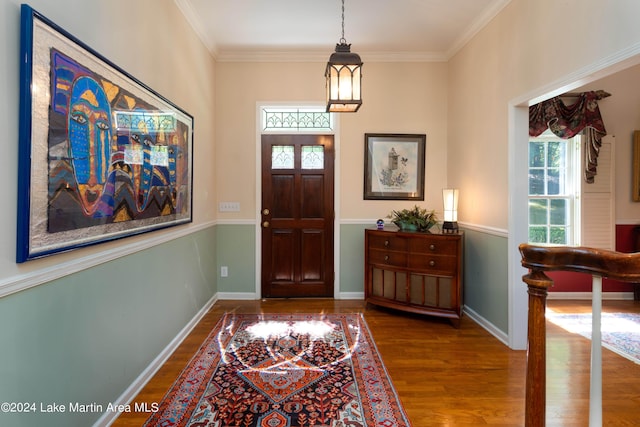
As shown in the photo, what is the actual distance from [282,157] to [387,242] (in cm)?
162

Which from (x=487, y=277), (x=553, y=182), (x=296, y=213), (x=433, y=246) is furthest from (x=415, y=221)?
(x=553, y=182)

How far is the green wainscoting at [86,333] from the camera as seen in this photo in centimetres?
123

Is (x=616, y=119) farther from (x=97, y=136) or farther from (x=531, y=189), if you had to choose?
(x=97, y=136)

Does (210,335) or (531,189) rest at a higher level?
(531,189)

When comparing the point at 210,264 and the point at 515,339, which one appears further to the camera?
the point at 210,264

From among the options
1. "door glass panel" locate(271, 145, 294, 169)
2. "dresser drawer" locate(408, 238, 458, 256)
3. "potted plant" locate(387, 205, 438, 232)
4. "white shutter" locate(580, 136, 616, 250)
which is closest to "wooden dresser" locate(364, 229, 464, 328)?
"dresser drawer" locate(408, 238, 458, 256)

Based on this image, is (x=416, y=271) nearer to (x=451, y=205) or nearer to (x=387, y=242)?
(x=387, y=242)

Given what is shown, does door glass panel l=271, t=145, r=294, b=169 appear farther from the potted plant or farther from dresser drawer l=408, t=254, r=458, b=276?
dresser drawer l=408, t=254, r=458, b=276

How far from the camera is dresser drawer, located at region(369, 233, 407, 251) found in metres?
3.36

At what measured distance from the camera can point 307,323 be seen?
126 inches

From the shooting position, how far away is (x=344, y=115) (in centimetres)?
395

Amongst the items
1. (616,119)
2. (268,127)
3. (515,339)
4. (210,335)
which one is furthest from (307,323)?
(616,119)

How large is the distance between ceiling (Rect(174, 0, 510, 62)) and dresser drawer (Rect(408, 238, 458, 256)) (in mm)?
2101

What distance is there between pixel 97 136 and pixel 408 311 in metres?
2.94
